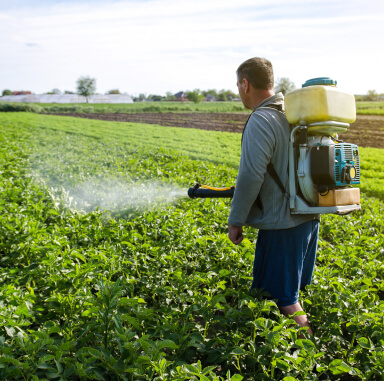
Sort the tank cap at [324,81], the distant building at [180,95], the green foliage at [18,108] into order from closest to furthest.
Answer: the tank cap at [324,81] → the green foliage at [18,108] → the distant building at [180,95]

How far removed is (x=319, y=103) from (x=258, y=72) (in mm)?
546

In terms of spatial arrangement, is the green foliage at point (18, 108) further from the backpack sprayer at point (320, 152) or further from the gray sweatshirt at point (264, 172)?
the backpack sprayer at point (320, 152)

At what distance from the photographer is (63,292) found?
3064 mm

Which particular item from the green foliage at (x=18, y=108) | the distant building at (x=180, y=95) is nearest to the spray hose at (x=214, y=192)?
the green foliage at (x=18, y=108)

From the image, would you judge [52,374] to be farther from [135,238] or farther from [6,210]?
[6,210]

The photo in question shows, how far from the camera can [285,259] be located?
9.25 feet

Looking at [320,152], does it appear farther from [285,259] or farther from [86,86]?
[86,86]

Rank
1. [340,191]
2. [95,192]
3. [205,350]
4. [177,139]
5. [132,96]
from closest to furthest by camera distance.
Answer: [205,350]
[340,191]
[95,192]
[177,139]
[132,96]

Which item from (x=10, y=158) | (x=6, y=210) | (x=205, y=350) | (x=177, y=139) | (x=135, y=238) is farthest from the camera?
(x=177, y=139)

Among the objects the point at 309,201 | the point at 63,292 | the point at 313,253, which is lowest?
the point at 63,292

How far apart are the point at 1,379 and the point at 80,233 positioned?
230cm

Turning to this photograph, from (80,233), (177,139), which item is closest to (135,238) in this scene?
(80,233)

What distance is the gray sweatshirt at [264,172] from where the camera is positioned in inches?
105

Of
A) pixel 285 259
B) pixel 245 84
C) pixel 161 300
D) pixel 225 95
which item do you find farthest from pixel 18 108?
pixel 285 259
